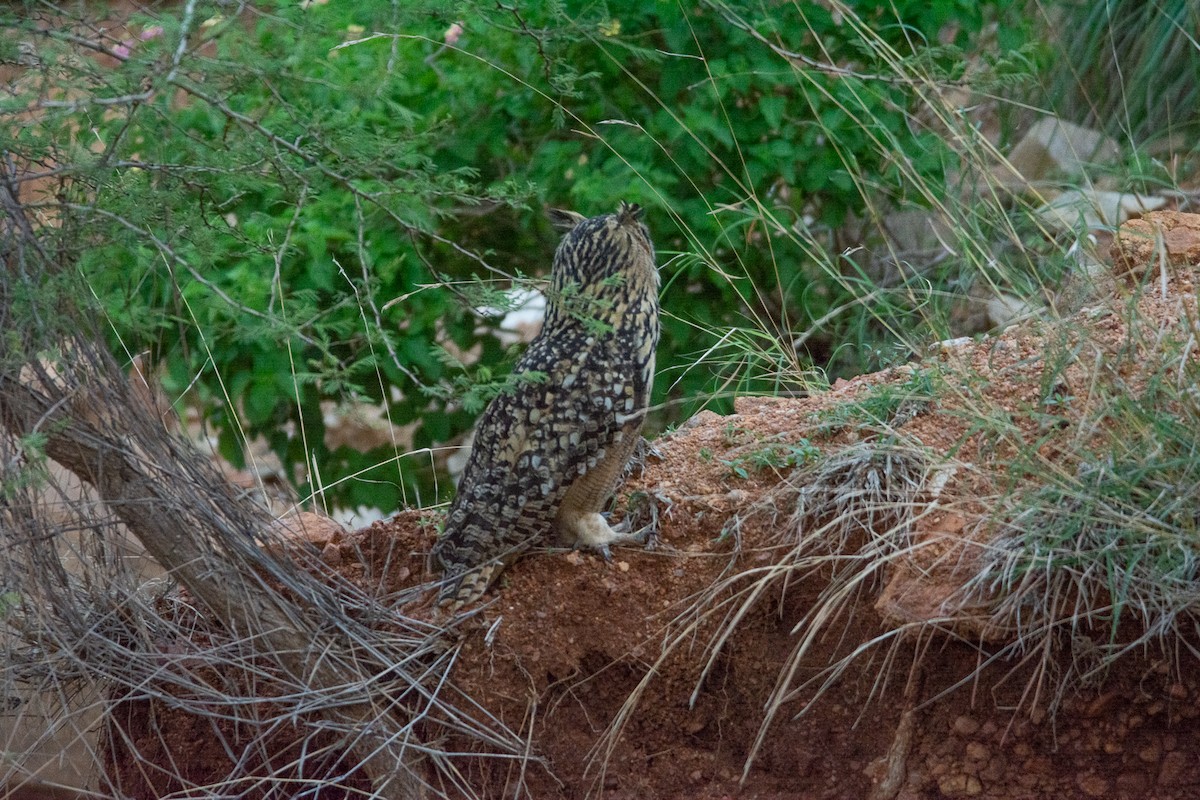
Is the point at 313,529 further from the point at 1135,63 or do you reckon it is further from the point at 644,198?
the point at 1135,63

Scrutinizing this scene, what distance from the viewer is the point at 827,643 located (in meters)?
3.17

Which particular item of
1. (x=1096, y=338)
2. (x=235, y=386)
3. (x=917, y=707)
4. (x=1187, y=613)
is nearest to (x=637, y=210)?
(x=1096, y=338)

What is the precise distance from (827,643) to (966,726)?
0.41 m

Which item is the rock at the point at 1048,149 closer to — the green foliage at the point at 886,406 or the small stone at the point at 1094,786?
the green foliage at the point at 886,406

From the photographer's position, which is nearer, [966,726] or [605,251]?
[966,726]

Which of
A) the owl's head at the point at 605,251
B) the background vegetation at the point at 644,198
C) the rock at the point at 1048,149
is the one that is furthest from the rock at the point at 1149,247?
the rock at the point at 1048,149

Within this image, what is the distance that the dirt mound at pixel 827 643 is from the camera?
111 inches

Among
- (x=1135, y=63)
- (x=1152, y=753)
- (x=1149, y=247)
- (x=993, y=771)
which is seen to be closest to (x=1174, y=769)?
(x=1152, y=753)

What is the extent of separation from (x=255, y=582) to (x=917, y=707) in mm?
A: 1765

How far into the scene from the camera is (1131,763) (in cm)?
281

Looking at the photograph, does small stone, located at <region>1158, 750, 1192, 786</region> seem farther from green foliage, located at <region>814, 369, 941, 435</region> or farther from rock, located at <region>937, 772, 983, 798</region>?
green foliage, located at <region>814, 369, 941, 435</region>

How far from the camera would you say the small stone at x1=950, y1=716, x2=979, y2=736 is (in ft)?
9.64

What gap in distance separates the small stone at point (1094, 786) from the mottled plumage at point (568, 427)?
134cm

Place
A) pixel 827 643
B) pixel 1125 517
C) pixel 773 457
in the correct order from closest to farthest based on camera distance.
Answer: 1. pixel 1125 517
2. pixel 827 643
3. pixel 773 457
